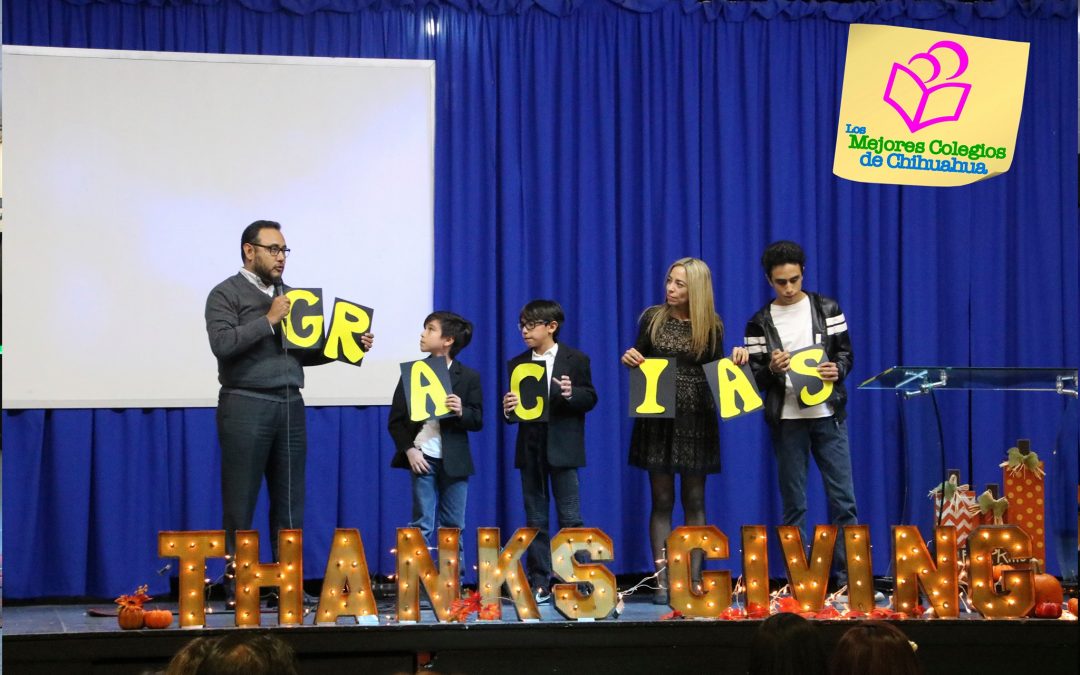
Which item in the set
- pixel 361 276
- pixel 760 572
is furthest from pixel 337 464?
pixel 760 572

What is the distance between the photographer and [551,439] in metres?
5.00

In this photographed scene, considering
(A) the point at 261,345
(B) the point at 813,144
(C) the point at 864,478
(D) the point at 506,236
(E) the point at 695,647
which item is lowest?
(E) the point at 695,647

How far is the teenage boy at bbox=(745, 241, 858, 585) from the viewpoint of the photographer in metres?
4.93

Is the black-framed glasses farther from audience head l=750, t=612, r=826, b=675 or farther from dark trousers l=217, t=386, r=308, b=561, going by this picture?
audience head l=750, t=612, r=826, b=675

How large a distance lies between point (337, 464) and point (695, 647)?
2.37 meters

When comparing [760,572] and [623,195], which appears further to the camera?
[623,195]

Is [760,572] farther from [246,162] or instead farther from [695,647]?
[246,162]

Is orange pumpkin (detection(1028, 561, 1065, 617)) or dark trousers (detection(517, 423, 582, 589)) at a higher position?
dark trousers (detection(517, 423, 582, 589))

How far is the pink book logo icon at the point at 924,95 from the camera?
6.36m

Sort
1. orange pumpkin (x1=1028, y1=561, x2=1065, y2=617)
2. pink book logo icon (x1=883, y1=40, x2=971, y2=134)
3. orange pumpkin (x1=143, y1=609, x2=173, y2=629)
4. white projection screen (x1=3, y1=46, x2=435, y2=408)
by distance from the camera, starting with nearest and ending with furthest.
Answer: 1. orange pumpkin (x1=143, y1=609, x2=173, y2=629)
2. orange pumpkin (x1=1028, y1=561, x2=1065, y2=617)
3. white projection screen (x1=3, y1=46, x2=435, y2=408)
4. pink book logo icon (x1=883, y1=40, x2=971, y2=134)

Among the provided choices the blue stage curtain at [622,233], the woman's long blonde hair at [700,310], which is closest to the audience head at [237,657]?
the woman's long blonde hair at [700,310]

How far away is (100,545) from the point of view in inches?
231

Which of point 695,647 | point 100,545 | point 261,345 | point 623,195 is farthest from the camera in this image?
point 623,195

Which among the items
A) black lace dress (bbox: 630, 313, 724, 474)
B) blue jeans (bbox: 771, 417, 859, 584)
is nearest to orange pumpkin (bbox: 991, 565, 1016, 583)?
blue jeans (bbox: 771, 417, 859, 584)
